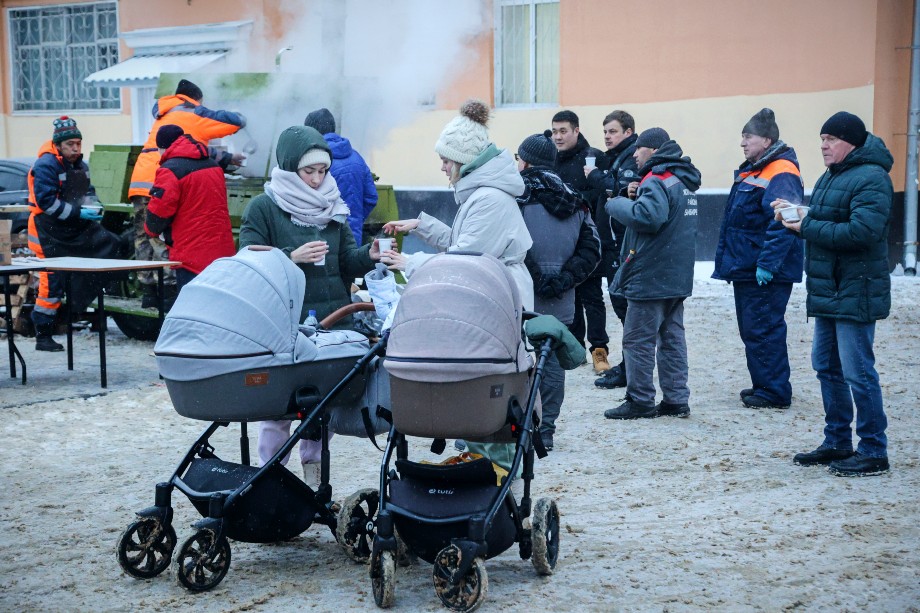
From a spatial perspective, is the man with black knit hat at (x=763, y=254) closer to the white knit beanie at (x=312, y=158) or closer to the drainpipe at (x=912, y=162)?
the white knit beanie at (x=312, y=158)

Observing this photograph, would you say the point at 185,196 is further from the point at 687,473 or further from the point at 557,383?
the point at 687,473

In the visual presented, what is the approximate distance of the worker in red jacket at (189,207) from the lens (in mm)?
9241

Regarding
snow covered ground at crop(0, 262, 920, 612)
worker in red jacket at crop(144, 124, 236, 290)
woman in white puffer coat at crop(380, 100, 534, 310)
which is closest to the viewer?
snow covered ground at crop(0, 262, 920, 612)

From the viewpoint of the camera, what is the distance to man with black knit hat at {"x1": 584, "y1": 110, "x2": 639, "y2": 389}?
848cm

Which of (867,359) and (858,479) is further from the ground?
A: (867,359)

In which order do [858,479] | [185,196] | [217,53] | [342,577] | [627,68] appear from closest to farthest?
[342,577] → [858,479] → [185,196] → [627,68] → [217,53]

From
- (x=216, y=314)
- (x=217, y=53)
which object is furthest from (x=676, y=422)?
(x=217, y=53)

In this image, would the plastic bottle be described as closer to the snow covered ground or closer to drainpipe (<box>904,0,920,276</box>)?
the snow covered ground

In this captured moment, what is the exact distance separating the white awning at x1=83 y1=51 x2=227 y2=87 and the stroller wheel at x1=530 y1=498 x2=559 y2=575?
44.0 ft

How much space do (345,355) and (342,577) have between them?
0.89m

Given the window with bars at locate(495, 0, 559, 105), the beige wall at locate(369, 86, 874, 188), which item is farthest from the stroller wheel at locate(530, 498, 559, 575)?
the window with bars at locate(495, 0, 559, 105)

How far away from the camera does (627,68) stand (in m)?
14.3

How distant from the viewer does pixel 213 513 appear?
4.36 meters

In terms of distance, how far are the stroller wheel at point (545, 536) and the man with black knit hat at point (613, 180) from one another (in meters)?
3.92
